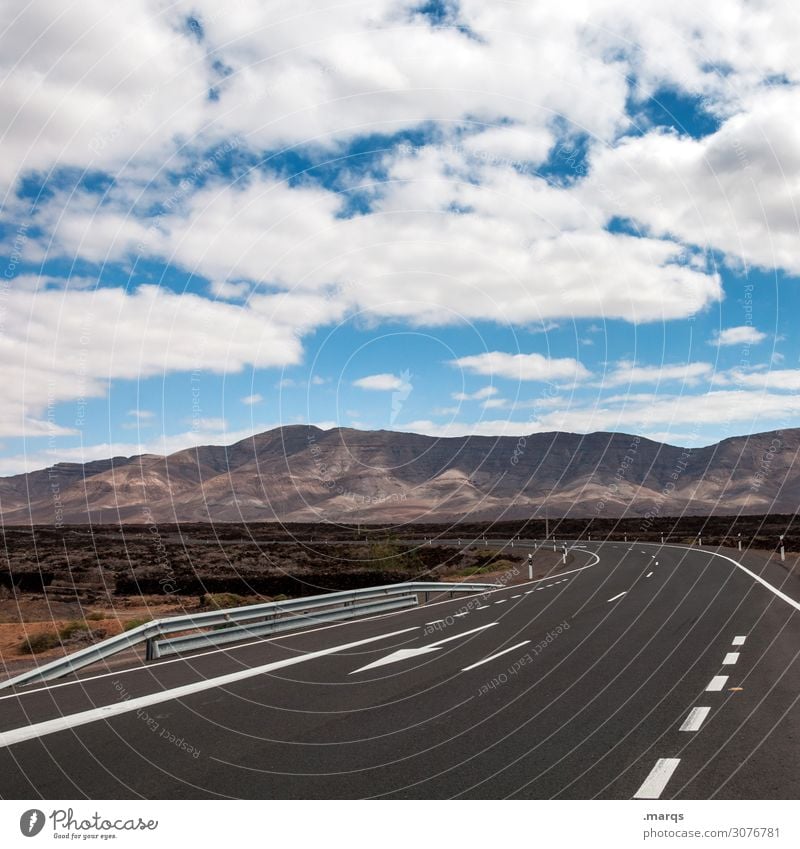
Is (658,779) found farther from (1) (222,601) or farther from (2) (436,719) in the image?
(1) (222,601)

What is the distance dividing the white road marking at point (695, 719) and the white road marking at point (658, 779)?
1151 mm

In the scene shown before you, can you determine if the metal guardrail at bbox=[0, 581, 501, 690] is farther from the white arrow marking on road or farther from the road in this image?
the white arrow marking on road

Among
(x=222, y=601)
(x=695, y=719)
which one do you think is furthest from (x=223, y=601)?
(x=695, y=719)

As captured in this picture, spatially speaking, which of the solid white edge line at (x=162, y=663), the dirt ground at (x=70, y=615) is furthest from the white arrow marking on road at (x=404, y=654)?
the dirt ground at (x=70, y=615)

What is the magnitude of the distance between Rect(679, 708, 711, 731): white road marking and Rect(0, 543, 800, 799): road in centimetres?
2

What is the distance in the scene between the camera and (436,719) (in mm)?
7562

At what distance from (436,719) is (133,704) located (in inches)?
141

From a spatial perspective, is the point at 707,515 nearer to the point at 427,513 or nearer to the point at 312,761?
the point at 427,513

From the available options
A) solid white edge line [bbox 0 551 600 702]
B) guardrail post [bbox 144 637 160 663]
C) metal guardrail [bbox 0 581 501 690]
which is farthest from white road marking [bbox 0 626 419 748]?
guardrail post [bbox 144 637 160 663]

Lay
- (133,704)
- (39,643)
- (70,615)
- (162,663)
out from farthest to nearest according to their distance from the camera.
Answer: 1. (70,615)
2. (39,643)
3. (162,663)
4. (133,704)

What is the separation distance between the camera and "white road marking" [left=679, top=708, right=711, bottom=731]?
704 cm

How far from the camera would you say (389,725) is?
7367mm
